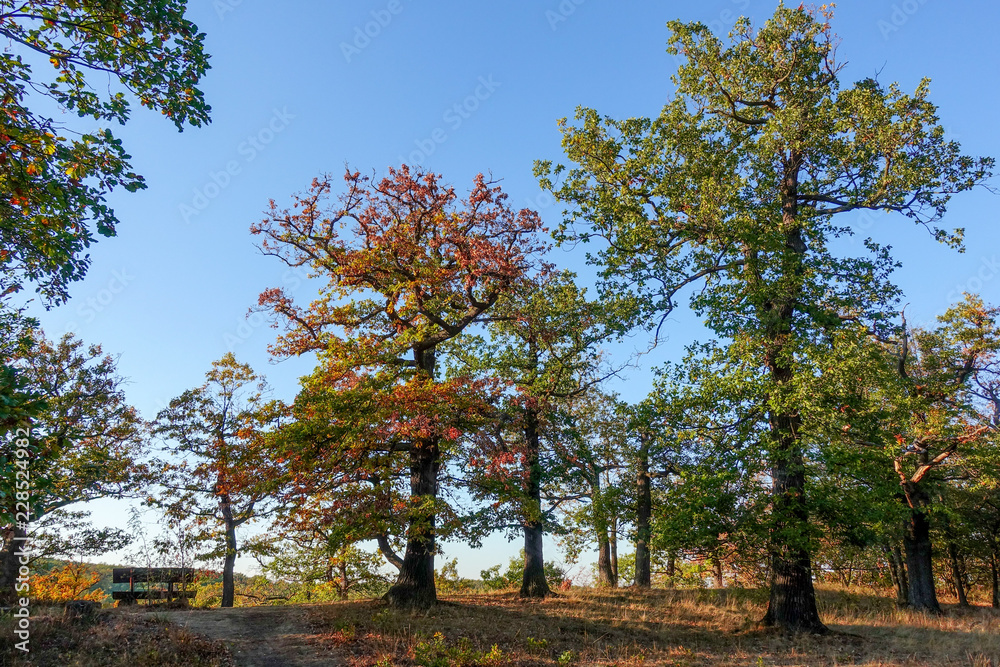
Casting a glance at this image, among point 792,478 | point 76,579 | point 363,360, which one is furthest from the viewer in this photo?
point 76,579

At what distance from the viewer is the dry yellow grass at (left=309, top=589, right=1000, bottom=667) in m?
12.1

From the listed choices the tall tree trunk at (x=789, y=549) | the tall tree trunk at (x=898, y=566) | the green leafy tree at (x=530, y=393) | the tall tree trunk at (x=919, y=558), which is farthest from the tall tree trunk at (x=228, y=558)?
the tall tree trunk at (x=898, y=566)

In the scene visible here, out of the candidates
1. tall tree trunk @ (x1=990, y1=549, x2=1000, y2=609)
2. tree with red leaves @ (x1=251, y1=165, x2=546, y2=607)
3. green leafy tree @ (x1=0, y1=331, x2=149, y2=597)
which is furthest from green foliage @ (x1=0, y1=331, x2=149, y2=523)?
tall tree trunk @ (x1=990, y1=549, x2=1000, y2=609)

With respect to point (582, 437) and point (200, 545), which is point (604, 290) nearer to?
point (582, 437)

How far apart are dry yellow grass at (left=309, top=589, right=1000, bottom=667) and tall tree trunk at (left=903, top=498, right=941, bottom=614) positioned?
1957 millimetres

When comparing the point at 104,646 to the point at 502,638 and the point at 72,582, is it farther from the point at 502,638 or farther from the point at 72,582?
the point at 72,582

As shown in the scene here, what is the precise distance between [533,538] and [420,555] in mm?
6829

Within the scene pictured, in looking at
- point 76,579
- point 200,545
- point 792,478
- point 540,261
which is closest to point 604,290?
point 540,261

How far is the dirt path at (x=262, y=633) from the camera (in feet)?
38.5

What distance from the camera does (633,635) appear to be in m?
15.4

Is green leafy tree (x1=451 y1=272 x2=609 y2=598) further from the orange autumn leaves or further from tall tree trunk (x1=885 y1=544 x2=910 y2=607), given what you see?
tall tree trunk (x1=885 y1=544 x2=910 y2=607)

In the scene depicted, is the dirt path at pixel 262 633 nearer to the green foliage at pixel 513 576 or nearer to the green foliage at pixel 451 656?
the green foliage at pixel 451 656

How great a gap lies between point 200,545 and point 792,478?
72.2ft

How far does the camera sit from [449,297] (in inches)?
709
